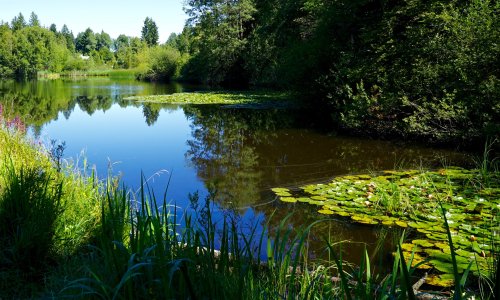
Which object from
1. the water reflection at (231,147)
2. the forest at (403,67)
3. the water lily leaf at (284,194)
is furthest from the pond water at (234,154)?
the forest at (403,67)

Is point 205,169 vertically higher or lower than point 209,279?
lower

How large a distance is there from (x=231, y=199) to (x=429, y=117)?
6.55 meters

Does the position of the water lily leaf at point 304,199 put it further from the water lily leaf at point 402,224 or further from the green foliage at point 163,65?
the green foliage at point 163,65

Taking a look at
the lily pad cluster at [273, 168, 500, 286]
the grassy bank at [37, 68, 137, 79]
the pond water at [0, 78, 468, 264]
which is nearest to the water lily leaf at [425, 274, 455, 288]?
the lily pad cluster at [273, 168, 500, 286]

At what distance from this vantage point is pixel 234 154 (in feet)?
34.7

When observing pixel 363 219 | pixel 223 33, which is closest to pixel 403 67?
pixel 363 219

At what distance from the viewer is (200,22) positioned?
117 ft

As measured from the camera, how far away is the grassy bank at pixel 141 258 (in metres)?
2.23

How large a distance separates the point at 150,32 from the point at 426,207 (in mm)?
117727

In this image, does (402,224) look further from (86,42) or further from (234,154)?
(86,42)

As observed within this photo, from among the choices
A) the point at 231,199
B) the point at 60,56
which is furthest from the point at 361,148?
the point at 60,56

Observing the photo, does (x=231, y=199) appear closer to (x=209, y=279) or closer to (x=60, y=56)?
(x=209, y=279)

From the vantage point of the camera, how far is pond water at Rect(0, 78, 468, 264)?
258 inches

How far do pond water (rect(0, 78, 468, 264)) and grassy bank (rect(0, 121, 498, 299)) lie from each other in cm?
63
